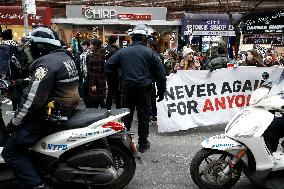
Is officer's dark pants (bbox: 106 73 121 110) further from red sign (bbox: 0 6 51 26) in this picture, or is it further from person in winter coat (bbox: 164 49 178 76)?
red sign (bbox: 0 6 51 26)

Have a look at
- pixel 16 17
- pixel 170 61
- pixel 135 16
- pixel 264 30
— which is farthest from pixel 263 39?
pixel 170 61

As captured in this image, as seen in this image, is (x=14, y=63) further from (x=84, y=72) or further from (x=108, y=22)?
(x=108, y=22)

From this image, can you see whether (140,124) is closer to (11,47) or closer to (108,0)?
(11,47)

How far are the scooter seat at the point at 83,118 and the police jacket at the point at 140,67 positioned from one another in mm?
1544

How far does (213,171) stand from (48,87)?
1979mm

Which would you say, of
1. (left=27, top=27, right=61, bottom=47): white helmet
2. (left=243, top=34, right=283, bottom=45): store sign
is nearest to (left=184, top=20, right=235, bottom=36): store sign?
(left=243, top=34, right=283, bottom=45): store sign

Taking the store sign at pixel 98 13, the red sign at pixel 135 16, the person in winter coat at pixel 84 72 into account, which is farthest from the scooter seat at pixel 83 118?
the red sign at pixel 135 16

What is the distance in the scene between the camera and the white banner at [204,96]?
305 inches

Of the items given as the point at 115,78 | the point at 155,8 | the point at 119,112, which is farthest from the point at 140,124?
the point at 155,8

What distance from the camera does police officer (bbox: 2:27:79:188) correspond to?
4.15 metres

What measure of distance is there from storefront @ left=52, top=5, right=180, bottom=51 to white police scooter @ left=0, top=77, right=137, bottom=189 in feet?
59.0

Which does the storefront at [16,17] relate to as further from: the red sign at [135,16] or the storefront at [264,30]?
the storefront at [264,30]

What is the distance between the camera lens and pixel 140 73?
20.3 ft

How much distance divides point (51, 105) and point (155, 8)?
2088 centimetres
